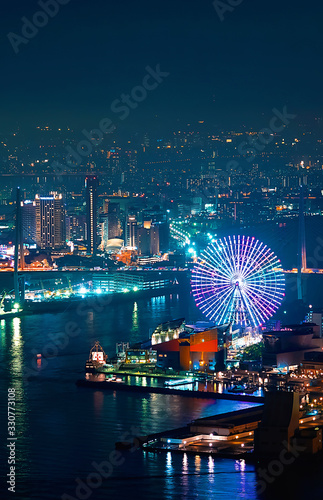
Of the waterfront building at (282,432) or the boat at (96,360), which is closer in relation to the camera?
the waterfront building at (282,432)

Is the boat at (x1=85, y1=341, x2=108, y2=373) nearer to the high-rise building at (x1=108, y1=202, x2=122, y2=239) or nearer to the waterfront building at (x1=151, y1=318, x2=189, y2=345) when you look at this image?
the waterfront building at (x1=151, y1=318, x2=189, y2=345)

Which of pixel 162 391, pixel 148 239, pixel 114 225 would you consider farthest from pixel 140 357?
pixel 114 225

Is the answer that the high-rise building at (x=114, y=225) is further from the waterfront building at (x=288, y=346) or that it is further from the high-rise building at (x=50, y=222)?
the waterfront building at (x=288, y=346)

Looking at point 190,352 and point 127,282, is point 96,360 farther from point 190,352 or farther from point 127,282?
point 127,282

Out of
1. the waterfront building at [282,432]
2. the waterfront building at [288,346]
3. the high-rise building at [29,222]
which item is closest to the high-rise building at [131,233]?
the high-rise building at [29,222]

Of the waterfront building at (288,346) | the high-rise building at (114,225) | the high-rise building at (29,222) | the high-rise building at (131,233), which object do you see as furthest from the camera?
the high-rise building at (114,225)

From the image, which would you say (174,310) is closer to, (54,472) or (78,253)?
(78,253)

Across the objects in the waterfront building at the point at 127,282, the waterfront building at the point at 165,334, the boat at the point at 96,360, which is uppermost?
the waterfront building at the point at 127,282
